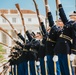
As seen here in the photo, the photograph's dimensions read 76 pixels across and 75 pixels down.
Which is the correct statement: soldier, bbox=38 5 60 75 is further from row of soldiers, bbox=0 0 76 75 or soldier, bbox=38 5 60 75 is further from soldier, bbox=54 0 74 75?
soldier, bbox=54 0 74 75

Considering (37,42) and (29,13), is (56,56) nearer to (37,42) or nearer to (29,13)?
(37,42)

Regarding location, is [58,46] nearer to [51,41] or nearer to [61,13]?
[51,41]

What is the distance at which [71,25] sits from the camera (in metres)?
7.86

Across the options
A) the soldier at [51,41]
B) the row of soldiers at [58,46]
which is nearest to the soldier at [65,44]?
the row of soldiers at [58,46]

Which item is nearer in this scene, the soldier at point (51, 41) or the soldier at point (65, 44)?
the soldier at point (65, 44)

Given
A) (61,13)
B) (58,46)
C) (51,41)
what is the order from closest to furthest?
(61,13)
(58,46)
(51,41)

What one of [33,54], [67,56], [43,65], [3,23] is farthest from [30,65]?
[3,23]

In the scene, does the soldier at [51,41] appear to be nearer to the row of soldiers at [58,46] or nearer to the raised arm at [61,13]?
the row of soldiers at [58,46]

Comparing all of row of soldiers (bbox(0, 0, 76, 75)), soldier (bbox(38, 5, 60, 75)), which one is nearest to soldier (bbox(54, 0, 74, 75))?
row of soldiers (bbox(0, 0, 76, 75))

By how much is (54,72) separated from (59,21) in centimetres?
99

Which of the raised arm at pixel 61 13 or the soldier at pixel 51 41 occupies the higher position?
the raised arm at pixel 61 13

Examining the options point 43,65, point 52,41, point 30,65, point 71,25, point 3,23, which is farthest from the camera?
point 3,23

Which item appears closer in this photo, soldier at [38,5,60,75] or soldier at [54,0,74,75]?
soldier at [54,0,74,75]

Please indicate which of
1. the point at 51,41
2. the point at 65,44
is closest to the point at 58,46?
the point at 65,44
